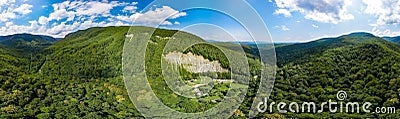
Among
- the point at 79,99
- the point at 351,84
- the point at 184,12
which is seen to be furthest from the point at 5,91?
the point at 351,84

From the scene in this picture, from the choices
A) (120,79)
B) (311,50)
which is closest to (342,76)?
(311,50)

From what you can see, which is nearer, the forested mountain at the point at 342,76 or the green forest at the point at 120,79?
the green forest at the point at 120,79

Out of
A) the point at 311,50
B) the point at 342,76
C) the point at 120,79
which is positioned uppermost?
the point at 311,50

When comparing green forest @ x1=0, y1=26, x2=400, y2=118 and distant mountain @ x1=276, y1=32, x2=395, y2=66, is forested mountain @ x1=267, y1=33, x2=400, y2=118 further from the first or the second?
distant mountain @ x1=276, y1=32, x2=395, y2=66

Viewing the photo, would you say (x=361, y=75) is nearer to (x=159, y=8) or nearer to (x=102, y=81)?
(x=102, y=81)

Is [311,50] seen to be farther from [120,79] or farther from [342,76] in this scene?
[120,79]

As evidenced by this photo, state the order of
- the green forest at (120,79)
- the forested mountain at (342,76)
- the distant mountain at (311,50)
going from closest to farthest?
the green forest at (120,79) → the forested mountain at (342,76) → the distant mountain at (311,50)

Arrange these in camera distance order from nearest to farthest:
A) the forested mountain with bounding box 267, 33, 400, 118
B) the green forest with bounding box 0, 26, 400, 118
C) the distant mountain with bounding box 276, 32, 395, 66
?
1. the green forest with bounding box 0, 26, 400, 118
2. the forested mountain with bounding box 267, 33, 400, 118
3. the distant mountain with bounding box 276, 32, 395, 66

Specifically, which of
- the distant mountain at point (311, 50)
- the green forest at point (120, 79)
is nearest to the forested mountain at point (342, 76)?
the green forest at point (120, 79)

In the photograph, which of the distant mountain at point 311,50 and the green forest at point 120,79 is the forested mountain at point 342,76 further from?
the distant mountain at point 311,50

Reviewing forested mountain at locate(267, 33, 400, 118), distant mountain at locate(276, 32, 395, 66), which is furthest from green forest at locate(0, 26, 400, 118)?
distant mountain at locate(276, 32, 395, 66)

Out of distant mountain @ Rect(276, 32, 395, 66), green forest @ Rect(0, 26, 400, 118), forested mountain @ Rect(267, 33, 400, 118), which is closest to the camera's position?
green forest @ Rect(0, 26, 400, 118)

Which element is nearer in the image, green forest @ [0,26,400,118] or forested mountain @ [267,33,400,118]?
green forest @ [0,26,400,118]
